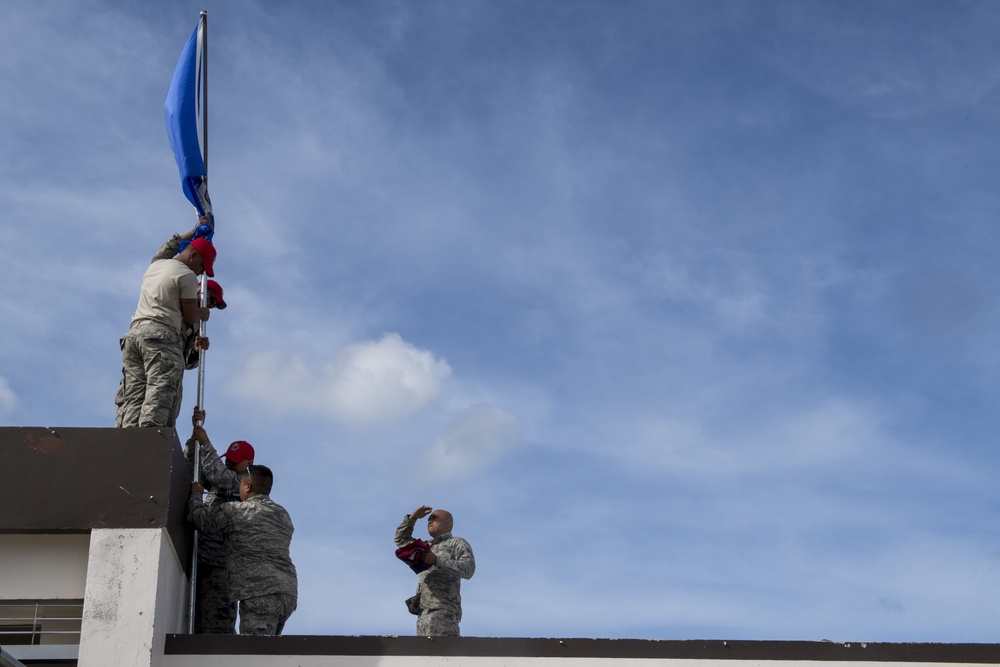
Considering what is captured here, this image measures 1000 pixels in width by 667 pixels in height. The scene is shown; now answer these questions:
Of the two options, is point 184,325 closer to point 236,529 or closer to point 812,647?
point 236,529

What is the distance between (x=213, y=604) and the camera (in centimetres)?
913

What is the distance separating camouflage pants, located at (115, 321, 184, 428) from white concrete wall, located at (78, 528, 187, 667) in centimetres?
132

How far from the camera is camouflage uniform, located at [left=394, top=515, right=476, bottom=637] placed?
945cm

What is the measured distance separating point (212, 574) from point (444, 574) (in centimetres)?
180

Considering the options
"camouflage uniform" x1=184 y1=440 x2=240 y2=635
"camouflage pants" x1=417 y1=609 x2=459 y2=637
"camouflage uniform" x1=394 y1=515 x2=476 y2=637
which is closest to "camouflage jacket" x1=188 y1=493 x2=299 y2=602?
"camouflage uniform" x1=184 y1=440 x2=240 y2=635

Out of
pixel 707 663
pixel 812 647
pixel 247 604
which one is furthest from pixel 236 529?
pixel 812 647

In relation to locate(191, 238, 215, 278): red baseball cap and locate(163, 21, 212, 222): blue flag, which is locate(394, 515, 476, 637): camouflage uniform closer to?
locate(191, 238, 215, 278): red baseball cap

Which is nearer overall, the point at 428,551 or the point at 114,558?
the point at 114,558

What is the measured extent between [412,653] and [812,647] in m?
2.73

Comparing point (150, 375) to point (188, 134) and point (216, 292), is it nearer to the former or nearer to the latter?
point (216, 292)

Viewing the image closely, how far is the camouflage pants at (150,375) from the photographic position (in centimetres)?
877

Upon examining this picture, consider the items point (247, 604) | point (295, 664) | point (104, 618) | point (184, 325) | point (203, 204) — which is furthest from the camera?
point (203, 204)

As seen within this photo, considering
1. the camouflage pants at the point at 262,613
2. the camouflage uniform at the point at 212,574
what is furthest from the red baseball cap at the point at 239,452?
the camouflage pants at the point at 262,613

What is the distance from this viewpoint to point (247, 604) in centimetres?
845
